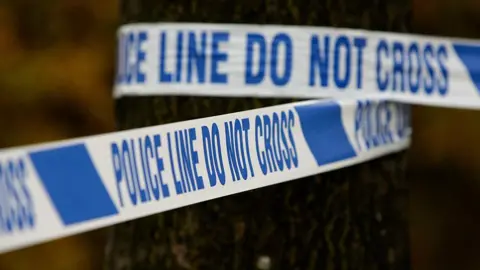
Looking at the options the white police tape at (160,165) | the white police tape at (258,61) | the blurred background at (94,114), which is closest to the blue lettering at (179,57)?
the white police tape at (258,61)

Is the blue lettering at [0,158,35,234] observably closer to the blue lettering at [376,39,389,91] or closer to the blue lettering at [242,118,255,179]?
the blue lettering at [242,118,255,179]

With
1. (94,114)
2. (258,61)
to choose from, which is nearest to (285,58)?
(258,61)

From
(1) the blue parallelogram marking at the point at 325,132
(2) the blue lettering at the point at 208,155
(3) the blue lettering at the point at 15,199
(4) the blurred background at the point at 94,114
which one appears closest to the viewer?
(3) the blue lettering at the point at 15,199

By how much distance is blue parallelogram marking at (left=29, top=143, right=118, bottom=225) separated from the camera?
547mm

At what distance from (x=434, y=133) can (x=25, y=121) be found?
676 mm

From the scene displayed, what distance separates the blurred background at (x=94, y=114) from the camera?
50.3 inches

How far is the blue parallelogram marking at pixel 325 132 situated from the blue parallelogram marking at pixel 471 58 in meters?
0.16

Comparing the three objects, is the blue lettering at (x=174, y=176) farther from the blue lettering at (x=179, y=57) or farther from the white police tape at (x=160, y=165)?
the blue lettering at (x=179, y=57)

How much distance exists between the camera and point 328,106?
2.54ft

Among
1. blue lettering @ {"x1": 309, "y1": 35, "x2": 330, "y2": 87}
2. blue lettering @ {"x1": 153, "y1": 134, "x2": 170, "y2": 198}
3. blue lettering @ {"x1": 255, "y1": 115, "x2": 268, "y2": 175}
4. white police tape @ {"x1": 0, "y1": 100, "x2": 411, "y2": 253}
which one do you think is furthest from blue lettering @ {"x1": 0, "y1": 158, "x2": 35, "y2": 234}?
blue lettering @ {"x1": 309, "y1": 35, "x2": 330, "y2": 87}

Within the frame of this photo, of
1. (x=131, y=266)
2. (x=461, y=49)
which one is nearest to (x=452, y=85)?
(x=461, y=49)

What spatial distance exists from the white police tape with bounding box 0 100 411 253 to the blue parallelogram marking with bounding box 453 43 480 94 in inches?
5.3

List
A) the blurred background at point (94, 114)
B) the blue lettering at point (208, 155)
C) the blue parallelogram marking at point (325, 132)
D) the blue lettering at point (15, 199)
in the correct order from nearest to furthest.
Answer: the blue lettering at point (15, 199) < the blue lettering at point (208, 155) < the blue parallelogram marking at point (325, 132) < the blurred background at point (94, 114)

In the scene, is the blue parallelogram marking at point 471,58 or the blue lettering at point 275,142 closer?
the blue lettering at point 275,142
